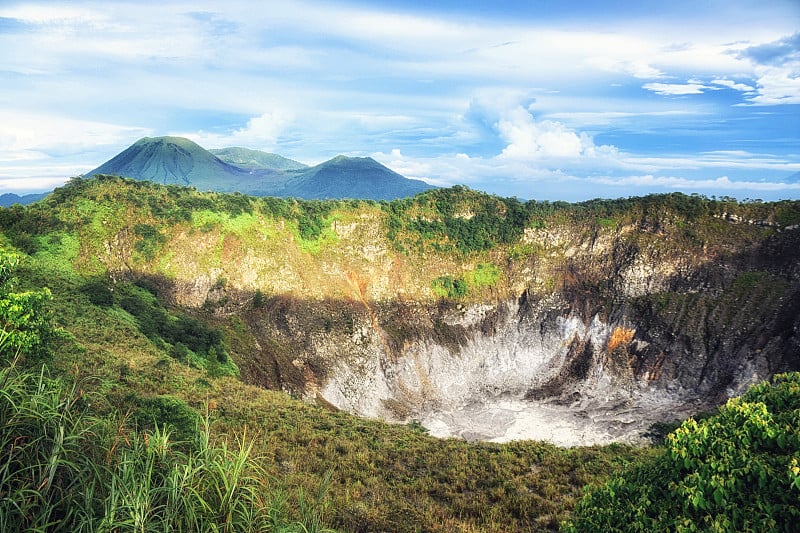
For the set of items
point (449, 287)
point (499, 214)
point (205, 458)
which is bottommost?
point (449, 287)

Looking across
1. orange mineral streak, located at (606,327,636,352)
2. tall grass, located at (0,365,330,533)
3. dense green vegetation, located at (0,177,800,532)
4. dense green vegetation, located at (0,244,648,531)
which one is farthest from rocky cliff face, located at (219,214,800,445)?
tall grass, located at (0,365,330,533)

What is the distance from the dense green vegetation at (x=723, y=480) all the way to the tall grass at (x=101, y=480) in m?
5.27

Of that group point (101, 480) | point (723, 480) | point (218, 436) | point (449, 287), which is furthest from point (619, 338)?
point (101, 480)

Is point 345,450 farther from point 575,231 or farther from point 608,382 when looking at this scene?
point 575,231

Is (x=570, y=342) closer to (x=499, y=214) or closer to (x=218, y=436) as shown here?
(x=499, y=214)

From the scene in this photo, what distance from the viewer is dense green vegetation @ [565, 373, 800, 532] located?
5.62m

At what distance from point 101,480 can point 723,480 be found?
8.05 m

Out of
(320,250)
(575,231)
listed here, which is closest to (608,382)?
(575,231)

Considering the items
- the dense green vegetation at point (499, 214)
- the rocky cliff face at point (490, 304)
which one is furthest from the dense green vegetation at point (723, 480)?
the dense green vegetation at point (499, 214)

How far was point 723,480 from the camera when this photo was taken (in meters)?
5.97

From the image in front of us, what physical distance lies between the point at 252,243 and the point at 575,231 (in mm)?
38356

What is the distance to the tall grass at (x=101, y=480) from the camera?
4.17m

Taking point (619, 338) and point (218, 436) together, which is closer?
point (218, 436)

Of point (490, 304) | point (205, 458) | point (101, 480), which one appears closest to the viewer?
point (101, 480)
